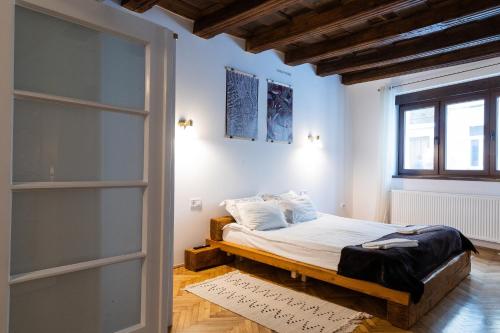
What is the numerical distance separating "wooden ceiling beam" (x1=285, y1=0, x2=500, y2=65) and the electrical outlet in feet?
8.05

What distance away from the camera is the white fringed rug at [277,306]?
226 centimetres

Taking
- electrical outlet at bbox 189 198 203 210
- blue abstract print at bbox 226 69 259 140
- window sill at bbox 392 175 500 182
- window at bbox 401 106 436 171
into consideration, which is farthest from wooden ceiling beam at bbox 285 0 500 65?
electrical outlet at bbox 189 198 203 210

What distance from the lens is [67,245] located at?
1.38 meters

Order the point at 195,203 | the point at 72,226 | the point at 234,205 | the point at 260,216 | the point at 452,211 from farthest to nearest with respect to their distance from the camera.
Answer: the point at 452,211 < the point at 234,205 < the point at 195,203 < the point at 260,216 < the point at 72,226

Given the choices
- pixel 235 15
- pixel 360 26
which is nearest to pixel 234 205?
pixel 235 15

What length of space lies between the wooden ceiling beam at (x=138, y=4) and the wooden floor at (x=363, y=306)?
2.65 meters

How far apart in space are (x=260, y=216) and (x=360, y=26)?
8.22ft

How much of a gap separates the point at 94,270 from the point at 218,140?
8.33 feet

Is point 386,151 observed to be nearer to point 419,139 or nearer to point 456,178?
point 419,139

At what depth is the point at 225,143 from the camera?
3.93 metres

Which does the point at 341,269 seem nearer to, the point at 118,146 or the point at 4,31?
the point at 118,146

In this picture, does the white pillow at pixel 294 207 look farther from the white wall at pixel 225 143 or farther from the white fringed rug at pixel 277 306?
the white fringed rug at pixel 277 306

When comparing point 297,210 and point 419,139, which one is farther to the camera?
point 419,139

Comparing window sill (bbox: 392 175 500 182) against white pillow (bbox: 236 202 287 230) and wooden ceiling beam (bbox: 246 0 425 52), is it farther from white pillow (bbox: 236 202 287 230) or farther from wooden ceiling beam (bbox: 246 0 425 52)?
wooden ceiling beam (bbox: 246 0 425 52)
